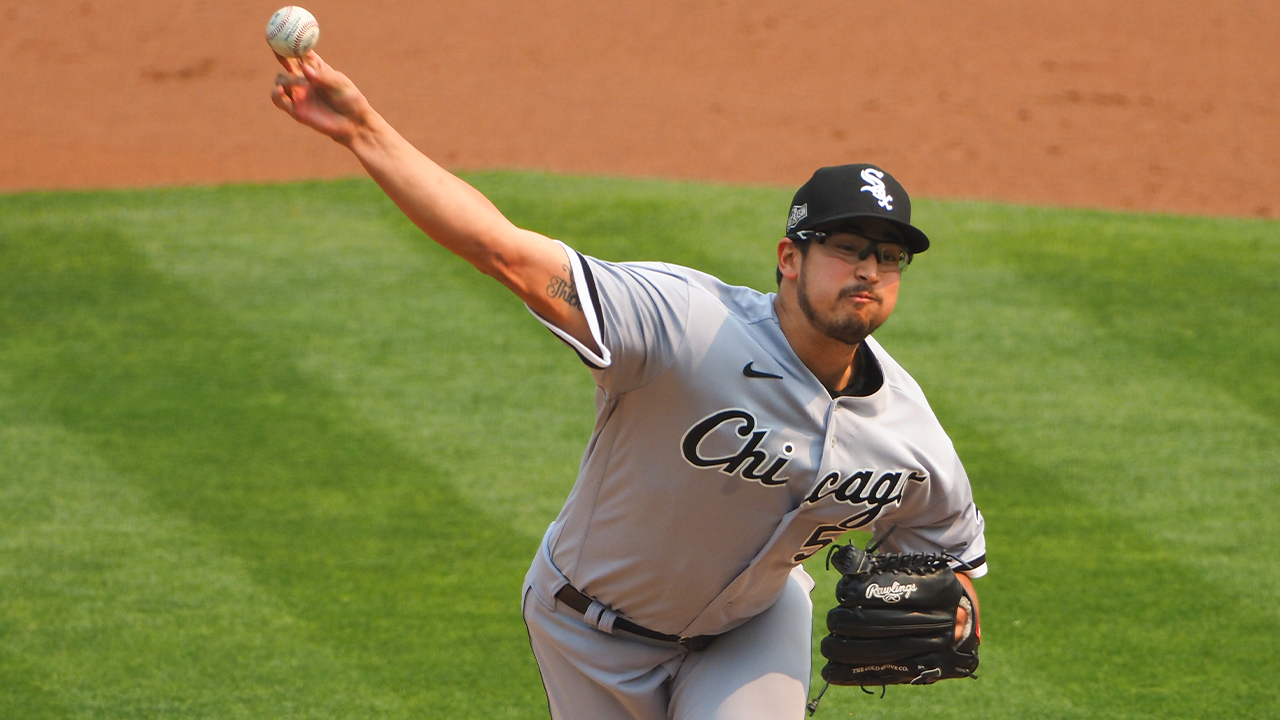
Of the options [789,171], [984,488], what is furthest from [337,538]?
[789,171]

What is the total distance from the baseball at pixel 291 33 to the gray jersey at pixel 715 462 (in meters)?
0.69

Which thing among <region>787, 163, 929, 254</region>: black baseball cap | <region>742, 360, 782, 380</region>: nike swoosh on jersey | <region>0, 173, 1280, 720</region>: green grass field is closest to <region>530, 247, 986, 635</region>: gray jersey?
<region>742, 360, 782, 380</region>: nike swoosh on jersey

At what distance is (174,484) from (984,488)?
3.68 meters

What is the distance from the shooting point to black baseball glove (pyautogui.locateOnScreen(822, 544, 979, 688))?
10.7ft

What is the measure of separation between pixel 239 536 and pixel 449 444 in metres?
1.21

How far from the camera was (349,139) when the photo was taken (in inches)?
94.4

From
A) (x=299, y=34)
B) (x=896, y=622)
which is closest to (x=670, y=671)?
(x=896, y=622)

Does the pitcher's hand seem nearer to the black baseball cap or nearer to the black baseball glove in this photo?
the black baseball cap

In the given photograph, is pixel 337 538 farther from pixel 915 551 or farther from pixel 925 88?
pixel 925 88

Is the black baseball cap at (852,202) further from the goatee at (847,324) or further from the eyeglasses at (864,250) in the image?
the goatee at (847,324)

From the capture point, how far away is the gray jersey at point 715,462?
286 centimetres

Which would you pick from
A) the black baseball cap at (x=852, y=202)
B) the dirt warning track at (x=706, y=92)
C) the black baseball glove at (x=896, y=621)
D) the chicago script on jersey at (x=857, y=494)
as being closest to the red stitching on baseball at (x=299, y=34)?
the black baseball cap at (x=852, y=202)

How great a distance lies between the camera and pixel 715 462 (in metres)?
2.96

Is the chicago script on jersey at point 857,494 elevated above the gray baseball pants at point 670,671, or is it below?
above
